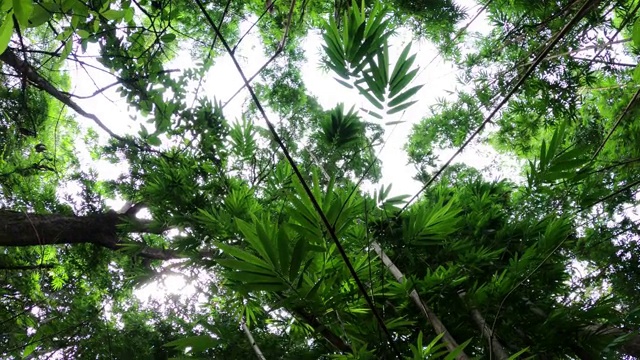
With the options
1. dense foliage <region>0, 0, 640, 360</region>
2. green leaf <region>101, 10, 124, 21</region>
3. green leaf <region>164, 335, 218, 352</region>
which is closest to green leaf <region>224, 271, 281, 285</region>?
dense foliage <region>0, 0, 640, 360</region>

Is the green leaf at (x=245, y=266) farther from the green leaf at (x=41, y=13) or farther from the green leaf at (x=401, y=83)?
the green leaf at (x=41, y=13)

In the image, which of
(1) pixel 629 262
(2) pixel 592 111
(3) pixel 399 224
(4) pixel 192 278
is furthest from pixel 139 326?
(2) pixel 592 111

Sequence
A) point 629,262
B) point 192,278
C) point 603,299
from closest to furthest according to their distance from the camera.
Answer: point 603,299 → point 192,278 → point 629,262

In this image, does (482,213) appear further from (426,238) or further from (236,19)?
(236,19)

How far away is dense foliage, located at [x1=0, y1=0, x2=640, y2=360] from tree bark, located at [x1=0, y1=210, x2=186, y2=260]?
15mm

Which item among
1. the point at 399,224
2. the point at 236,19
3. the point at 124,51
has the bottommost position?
the point at 399,224

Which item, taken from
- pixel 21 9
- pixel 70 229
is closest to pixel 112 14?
pixel 21 9

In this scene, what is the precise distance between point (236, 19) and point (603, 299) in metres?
3.75

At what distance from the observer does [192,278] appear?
6.69 feet

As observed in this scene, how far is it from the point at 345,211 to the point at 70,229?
2.58m

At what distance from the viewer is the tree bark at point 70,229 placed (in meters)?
2.46

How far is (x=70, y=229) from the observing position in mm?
2828

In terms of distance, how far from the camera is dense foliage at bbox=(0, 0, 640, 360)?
2.93 feet

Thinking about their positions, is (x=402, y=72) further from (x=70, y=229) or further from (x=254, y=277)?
(x=70, y=229)
